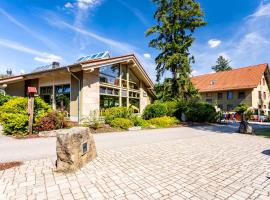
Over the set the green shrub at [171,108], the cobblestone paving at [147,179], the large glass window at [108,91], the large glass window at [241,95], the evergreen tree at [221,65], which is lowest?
the cobblestone paving at [147,179]

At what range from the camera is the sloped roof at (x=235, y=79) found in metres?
32.6

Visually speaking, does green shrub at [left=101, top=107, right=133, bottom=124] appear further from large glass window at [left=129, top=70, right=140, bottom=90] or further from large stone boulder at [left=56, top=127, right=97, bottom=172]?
large stone boulder at [left=56, top=127, right=97, bottom=172]

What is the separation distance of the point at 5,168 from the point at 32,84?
566 inches

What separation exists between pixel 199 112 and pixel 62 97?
13190 millimetres

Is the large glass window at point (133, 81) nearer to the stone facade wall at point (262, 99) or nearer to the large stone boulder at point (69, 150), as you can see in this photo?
the large stone boulder at point (69, 150)

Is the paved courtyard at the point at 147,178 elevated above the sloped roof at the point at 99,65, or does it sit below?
below

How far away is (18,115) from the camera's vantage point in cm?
957

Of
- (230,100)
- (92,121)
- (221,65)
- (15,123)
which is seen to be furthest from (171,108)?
(221,65)

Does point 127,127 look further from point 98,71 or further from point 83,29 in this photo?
point 83,29

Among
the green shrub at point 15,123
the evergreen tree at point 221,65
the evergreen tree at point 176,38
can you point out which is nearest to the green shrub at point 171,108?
the evergreen tree at point 176,38

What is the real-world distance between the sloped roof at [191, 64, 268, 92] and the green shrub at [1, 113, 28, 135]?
89.6ft

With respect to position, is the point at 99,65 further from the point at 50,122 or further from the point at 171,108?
the point at 171,108

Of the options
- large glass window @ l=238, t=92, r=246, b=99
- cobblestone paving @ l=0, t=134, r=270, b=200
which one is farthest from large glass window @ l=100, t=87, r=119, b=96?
large glass window @ l=238, t=92, r=246, b=99

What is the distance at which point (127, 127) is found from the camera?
12.7 meters
